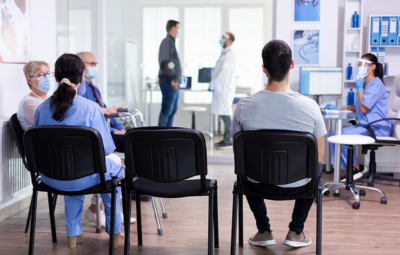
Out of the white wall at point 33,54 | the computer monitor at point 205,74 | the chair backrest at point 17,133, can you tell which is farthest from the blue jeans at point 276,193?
the computer monitor at point 205,74

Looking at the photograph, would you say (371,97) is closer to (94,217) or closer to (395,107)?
(395,107)

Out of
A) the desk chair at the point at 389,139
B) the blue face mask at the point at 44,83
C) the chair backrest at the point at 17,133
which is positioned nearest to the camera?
the chair backrest at the point at 17,133

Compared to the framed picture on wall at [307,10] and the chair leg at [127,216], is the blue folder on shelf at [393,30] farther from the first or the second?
the chair leg at [127,216]

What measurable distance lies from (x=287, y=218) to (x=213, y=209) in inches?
42.1

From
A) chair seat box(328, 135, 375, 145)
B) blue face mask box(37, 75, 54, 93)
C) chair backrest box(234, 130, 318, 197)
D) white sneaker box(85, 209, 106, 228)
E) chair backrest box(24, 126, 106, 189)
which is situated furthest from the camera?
chair seat box(328, 135, 375, 145)

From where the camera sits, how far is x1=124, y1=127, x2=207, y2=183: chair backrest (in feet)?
8.67

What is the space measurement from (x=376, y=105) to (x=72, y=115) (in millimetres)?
3306

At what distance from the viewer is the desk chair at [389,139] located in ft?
15.9

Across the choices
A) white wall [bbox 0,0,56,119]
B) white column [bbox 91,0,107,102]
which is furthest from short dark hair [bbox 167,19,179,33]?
white wall [bbox 0,0,56,119]

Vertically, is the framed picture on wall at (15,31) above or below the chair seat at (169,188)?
above

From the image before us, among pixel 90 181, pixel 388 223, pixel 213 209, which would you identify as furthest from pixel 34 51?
pixel 388 223

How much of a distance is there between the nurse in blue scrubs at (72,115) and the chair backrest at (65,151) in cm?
11

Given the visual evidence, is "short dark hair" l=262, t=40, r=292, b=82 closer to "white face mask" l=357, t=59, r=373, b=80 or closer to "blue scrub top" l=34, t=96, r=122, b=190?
"blue scrub top" l=34, t=96, r=122, b=190

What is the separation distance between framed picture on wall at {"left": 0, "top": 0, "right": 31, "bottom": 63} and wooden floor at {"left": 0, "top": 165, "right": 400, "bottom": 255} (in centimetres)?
121
